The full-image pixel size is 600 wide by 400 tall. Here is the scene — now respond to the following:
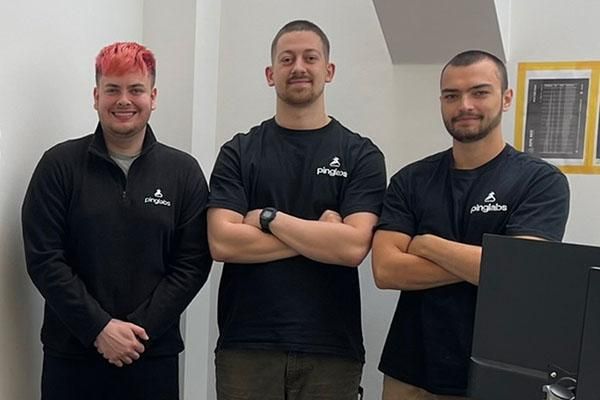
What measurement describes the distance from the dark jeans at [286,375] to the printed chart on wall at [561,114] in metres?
1.10

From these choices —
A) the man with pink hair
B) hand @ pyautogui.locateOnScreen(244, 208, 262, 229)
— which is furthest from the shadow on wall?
hand @ pyautogui.locateOnScreen(244, 208, 262, 229)

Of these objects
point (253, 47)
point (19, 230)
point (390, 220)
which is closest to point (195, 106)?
point (253, 47)

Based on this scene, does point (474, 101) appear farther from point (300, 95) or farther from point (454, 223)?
point (300, 95)

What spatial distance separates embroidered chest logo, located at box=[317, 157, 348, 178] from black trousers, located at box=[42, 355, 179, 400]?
0.79 meters

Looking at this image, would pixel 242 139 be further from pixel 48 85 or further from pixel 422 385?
pixel 422 385

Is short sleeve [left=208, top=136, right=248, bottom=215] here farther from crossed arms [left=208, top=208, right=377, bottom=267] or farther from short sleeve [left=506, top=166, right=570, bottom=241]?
short sleeve [left=506, top=166, right=570, bottom=241]

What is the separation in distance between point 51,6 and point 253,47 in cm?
91

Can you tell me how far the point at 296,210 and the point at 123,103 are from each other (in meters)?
0.63

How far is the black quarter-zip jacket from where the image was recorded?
6.59 ft

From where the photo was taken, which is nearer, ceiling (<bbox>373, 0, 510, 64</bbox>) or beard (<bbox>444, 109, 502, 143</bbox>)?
beard (<bbox>444, 109, 502, 143</bbox>)

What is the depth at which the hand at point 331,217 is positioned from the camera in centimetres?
210

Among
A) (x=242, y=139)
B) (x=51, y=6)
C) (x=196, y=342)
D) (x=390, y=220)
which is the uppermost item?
(x=51, y=6)

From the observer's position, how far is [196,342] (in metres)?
2.95

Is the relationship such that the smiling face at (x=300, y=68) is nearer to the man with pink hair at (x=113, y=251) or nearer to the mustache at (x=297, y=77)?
the mustache at (x=297, y=77)
